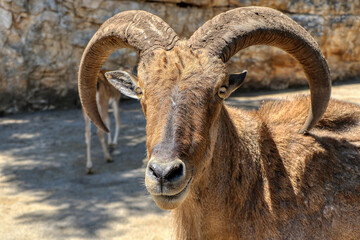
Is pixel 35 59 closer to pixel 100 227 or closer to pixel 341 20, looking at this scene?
pixel 100 227

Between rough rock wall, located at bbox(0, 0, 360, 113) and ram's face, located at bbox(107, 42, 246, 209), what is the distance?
31.7ft

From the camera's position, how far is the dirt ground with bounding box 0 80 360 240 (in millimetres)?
5547

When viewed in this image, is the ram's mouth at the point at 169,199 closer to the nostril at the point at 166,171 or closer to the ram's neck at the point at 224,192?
the nostril at the point at 166,171

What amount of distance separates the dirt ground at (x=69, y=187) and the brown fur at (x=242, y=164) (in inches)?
88.3

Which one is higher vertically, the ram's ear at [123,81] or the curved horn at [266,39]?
the curved horn at [266,39]

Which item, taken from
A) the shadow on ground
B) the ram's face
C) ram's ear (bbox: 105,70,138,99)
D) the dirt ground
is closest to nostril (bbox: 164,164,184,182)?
the ram's face

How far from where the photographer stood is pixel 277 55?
13.7m

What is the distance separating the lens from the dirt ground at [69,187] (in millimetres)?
5547

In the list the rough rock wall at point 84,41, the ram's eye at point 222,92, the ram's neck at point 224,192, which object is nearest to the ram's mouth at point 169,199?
the ram's neck at point 224,192

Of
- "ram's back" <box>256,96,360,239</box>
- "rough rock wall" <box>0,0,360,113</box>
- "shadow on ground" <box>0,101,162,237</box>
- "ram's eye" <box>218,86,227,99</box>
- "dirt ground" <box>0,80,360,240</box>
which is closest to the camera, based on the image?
"ram's eye" <box>218,86,227,99</box>

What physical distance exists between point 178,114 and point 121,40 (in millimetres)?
1124

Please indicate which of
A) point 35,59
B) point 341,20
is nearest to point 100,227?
point 35,59

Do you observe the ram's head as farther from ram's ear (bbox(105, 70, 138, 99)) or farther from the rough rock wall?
the rough rock wall

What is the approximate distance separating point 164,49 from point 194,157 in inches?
37.2
